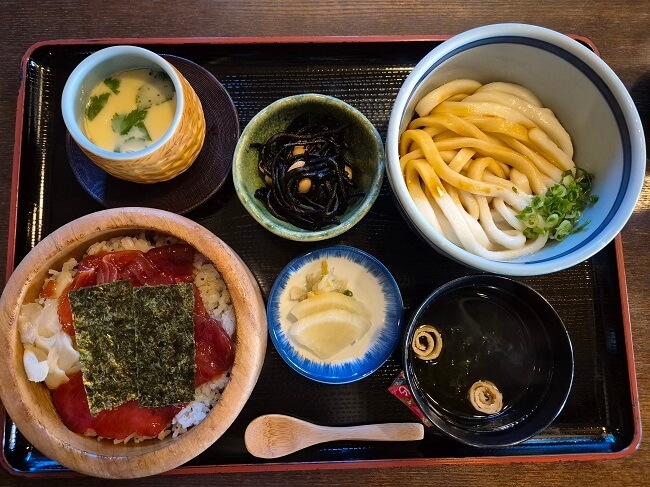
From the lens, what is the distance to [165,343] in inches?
54.4

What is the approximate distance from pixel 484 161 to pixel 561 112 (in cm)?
28

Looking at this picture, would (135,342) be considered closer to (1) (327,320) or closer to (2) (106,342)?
(2) (106,342)

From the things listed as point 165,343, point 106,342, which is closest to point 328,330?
point 165,343

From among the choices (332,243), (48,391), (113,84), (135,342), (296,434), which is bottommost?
(296,434)

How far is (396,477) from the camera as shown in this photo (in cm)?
165

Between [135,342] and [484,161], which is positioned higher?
[484,161]

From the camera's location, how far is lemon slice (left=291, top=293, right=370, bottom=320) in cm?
152

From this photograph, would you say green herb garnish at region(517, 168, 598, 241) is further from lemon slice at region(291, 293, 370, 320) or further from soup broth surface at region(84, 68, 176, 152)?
soup broth surface at region(84, 68, 176, 152)

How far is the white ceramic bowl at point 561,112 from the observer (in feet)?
4.15

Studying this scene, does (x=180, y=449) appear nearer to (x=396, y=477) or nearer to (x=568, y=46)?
(x=396, y=477)

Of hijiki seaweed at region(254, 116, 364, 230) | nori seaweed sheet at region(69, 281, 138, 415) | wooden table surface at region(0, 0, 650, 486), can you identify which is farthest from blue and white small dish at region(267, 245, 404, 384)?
wooden table surface at region(0, 0, 650, 486)

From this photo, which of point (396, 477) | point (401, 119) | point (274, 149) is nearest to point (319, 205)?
point (274, 149)

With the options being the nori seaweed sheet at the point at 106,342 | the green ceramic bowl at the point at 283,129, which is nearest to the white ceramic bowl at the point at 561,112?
the green ceramic bowl at the point at 283,129

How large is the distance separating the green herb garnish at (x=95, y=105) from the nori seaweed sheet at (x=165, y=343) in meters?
0.54
